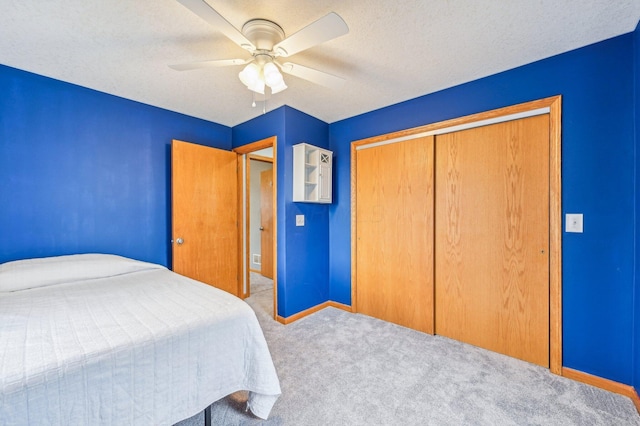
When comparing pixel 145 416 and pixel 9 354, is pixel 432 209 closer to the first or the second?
pixel 145 416

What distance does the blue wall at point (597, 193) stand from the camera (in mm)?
1702

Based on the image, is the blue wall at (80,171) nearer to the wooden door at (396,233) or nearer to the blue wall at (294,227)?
the blue wall at (294,227)

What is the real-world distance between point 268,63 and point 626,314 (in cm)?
280

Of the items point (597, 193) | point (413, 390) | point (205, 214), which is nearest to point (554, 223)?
point (597, 193)

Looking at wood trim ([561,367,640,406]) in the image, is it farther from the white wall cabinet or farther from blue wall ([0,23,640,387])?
the white wall cabinet

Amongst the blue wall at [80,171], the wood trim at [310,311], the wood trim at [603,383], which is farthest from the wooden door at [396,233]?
the blue wall at [80,171]

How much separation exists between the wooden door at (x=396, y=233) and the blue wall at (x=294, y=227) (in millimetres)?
471

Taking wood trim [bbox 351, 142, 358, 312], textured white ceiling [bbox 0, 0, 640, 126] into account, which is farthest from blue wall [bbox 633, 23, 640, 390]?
wood trim [bbox 351, 142, 358, 312]

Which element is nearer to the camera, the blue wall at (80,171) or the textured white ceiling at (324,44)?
the textured white ceiling at (324,44)

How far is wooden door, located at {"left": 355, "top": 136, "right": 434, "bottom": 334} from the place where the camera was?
8.39 feet

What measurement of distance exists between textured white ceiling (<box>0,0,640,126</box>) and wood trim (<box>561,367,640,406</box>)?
89.9 inches

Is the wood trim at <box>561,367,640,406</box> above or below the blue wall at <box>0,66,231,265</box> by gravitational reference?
below

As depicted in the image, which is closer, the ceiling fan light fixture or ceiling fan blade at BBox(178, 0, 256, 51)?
ceiling fan blade at BBox(178, 0, 256, 51)

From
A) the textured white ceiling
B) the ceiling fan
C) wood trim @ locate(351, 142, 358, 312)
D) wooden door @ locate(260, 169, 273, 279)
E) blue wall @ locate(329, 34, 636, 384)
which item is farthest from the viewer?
wooden door @ locate(260, 169, 273, 279)
